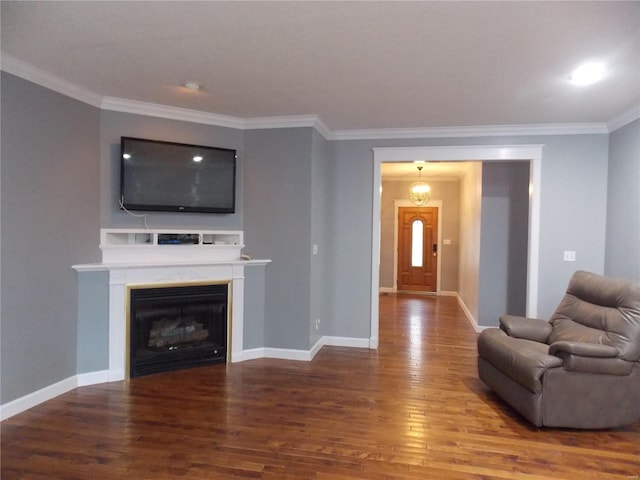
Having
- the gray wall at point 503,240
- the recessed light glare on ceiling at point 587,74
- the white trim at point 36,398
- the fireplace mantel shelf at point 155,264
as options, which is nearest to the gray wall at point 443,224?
the gray wall at point 503,240

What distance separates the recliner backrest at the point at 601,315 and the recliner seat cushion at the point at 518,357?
289 millimetres

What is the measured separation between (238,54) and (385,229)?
22.4 ft

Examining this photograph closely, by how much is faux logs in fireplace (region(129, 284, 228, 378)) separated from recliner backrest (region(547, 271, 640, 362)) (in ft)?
10.3

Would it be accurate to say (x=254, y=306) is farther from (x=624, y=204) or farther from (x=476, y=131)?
(x=624, y=204)

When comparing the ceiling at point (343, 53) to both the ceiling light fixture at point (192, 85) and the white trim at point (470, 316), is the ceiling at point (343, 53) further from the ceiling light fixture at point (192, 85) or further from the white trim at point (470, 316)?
the white trim at point (470, 316)

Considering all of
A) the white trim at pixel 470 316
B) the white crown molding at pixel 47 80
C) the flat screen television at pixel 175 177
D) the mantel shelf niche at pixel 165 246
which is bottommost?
the white trim at pixel 470 316

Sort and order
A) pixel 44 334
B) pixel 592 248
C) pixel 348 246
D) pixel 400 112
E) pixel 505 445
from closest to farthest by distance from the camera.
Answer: pixel 505 445, pixel 44 334, pixel 400 112, pixel 592 248, pixel 348 246

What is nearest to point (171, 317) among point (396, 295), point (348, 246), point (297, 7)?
point (348, 246)

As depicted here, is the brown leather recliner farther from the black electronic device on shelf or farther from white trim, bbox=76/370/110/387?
white trim, bbox=76/370/110/387

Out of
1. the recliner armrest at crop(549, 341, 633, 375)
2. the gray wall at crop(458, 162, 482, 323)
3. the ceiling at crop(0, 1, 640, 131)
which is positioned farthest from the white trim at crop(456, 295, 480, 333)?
the ceiling at crop(0, 1, 640, 131)

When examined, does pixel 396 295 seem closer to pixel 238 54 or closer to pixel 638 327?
pixel 638 327

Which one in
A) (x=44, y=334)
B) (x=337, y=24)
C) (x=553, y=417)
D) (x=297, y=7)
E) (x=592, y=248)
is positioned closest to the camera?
(x=297, y=7)

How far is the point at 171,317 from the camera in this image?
3926 mm

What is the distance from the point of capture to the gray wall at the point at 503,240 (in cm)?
543
